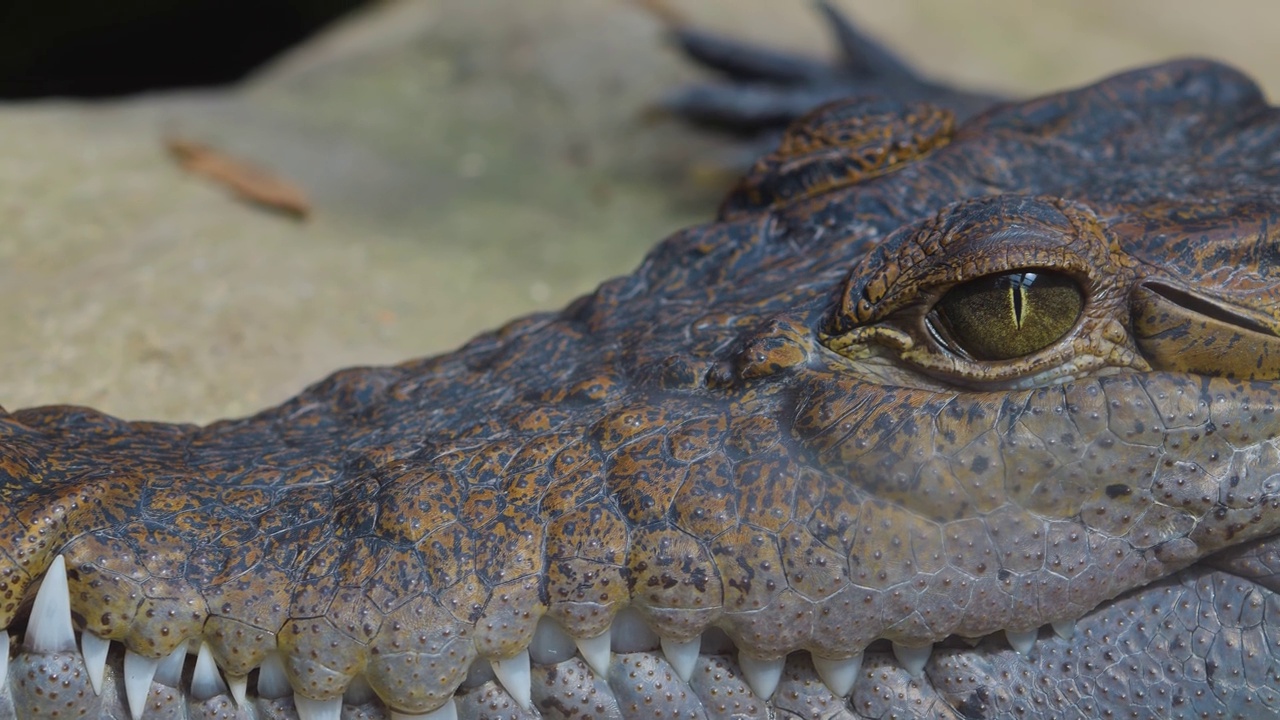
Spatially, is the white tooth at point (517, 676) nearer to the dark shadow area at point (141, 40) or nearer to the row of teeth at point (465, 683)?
the row of teeth at point (465, 683)

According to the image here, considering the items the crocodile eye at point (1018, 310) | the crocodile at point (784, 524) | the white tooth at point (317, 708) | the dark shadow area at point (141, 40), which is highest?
the crocodile eye at point (1018, 310)

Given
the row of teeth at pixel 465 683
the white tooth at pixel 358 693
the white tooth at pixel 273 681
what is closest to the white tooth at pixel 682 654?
the row of teeth at pixel 465 683

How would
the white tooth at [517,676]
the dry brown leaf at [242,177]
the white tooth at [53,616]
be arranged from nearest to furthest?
the white tooth at [53,616] → the white tooth at [517,676] → the dry brown leaf at [242,177]

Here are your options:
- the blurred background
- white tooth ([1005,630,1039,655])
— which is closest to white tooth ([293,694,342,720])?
white tooth ([1005,630,1039,655])

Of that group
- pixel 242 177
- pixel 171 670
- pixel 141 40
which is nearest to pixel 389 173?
pixel 242 177

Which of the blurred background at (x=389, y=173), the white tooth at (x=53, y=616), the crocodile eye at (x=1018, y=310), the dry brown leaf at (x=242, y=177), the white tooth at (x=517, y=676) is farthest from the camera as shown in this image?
the dry brown leaf at (x=242, y=177)

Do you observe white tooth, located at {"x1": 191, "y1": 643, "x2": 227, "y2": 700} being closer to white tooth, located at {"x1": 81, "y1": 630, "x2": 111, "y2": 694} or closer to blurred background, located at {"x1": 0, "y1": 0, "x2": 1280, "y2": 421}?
white tooth, located at {"x1": 81, "y1": 630, "x2": 111, "y2": 694}
